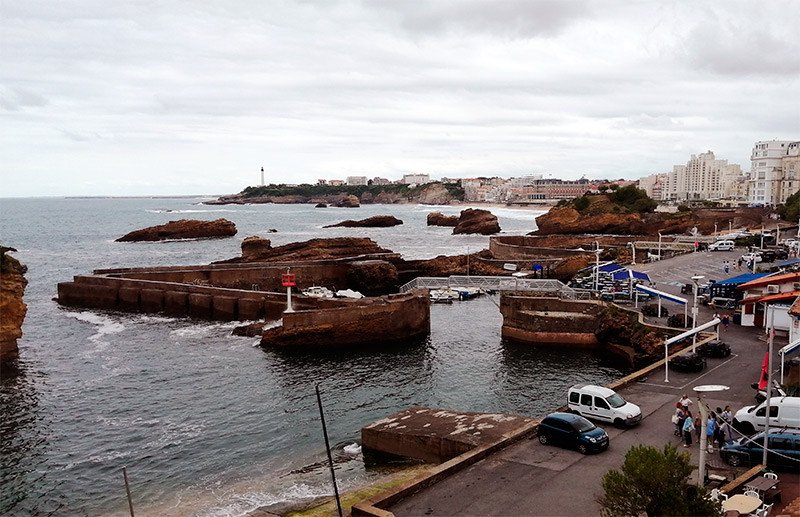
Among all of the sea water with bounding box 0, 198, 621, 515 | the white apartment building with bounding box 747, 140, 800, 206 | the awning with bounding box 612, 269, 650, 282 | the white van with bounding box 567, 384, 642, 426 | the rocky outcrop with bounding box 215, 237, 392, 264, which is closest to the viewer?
the white van with bounding box 567, 384, 642, 426

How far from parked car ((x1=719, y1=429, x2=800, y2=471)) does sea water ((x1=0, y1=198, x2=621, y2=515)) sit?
33.5ft

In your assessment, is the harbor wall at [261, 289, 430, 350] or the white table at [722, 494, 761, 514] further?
the harbor wall at [261, 289, 430, 350]

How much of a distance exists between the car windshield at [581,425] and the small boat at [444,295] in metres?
37.8

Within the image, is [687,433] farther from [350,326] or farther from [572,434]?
[350,326]

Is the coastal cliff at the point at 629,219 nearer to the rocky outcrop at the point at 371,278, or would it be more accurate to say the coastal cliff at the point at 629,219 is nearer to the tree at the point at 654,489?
the rocky outcrop at the point at 371,278

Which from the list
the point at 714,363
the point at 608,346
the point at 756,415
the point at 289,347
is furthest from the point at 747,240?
the point at 756,415

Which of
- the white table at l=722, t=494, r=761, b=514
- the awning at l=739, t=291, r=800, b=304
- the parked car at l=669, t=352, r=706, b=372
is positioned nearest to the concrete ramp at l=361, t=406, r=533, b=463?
the white table at l=722, t=494, r=761, b=514

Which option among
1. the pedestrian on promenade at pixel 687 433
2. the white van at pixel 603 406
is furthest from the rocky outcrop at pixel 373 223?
the pedestrian on promenade at pixel 687 433

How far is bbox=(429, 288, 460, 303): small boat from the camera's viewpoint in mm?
56531

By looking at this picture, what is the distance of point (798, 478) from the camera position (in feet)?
51.5

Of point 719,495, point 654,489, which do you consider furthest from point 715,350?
point 654,489

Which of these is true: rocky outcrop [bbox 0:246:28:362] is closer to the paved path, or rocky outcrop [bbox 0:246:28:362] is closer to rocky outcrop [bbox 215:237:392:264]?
rocky outcrop [bbox 215:237:392:264]

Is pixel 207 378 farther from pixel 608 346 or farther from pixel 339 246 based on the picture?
pixel 339 246

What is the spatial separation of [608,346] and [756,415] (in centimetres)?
1838
